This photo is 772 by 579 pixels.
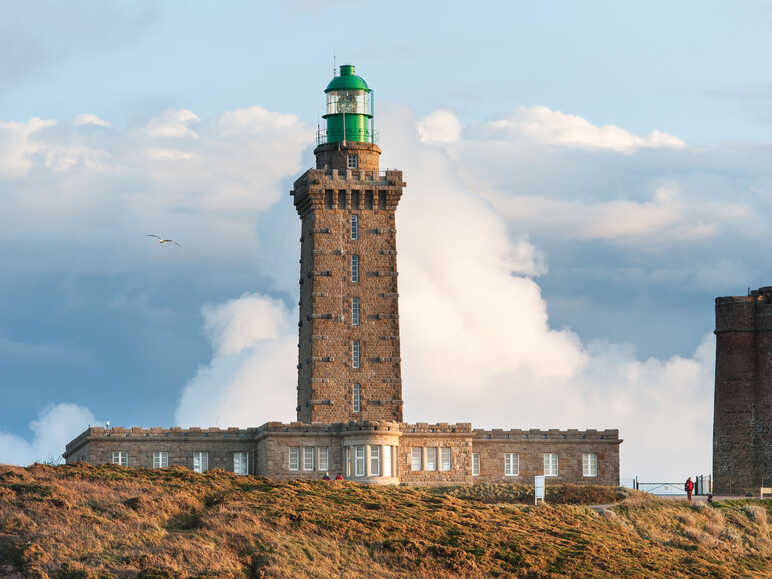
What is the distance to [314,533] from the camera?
240 ft

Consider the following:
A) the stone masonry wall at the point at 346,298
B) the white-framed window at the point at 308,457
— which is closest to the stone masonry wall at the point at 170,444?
the white-framed window at the point at 308,457

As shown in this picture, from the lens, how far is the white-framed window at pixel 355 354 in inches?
4058

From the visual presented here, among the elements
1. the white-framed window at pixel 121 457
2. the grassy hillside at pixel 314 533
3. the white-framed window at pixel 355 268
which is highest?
the white-framed window at pixel 355 268

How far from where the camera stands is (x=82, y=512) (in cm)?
7369

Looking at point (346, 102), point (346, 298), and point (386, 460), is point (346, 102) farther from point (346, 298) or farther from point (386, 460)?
point (386, 460)

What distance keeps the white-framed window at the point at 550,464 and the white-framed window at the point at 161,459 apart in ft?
73.2

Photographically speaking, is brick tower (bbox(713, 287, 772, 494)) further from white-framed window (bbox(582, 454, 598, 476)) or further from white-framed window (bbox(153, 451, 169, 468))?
white-framed window (bbox(153, 451, 169, 468))

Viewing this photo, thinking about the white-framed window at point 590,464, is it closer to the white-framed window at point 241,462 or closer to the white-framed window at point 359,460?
the white-framed window at point 359,460

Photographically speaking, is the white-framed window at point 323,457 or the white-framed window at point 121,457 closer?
the white-framed window at point 323,457

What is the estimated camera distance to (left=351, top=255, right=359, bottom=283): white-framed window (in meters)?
104

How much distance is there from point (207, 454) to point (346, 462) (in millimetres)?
8364

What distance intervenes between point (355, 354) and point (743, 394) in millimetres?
24051

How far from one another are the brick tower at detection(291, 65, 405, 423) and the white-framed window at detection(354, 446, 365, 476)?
5.06 meters

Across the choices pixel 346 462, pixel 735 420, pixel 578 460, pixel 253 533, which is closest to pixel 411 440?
pixel 346 462
